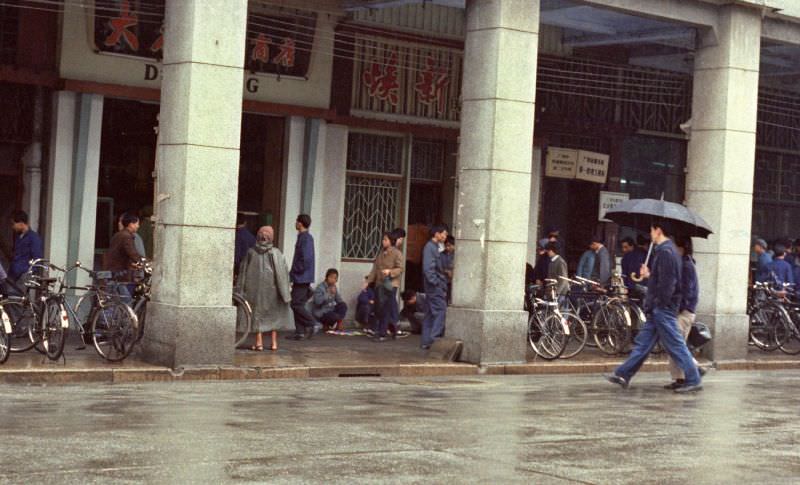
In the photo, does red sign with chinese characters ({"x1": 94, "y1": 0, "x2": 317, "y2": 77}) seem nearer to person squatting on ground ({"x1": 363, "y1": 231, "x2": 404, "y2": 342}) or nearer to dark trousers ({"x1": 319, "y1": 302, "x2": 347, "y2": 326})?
person squatting on ground ({"x1": 363, "y1": 231, "x2": 404, "y2": 342})

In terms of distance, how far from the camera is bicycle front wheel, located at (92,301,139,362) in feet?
53.0

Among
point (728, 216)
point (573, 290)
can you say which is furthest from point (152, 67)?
point (728, 216)

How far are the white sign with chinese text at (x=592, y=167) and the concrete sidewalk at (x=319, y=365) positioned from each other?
4.89 meters

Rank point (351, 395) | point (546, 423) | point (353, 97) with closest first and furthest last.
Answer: point (546, 423) → point (351, 395) → point (353, 97)

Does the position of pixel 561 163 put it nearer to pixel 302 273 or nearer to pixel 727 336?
pixel 727 336

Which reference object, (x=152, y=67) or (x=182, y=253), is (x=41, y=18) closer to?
(x=152, y=67)

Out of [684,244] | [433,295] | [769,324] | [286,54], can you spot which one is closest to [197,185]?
[433,295]

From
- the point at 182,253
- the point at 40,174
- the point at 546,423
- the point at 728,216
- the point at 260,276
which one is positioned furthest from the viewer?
the point at 728,216

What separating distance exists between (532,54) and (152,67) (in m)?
5.44

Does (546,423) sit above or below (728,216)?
below

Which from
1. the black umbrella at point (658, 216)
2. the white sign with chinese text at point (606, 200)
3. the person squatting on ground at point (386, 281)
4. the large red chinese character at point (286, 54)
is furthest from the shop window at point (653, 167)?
the black umbrella at point (658, 216)

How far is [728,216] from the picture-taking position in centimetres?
2131

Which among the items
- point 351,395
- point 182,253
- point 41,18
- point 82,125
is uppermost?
point 41,18

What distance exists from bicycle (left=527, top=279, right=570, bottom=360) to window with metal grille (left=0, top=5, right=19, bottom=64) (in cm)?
781
